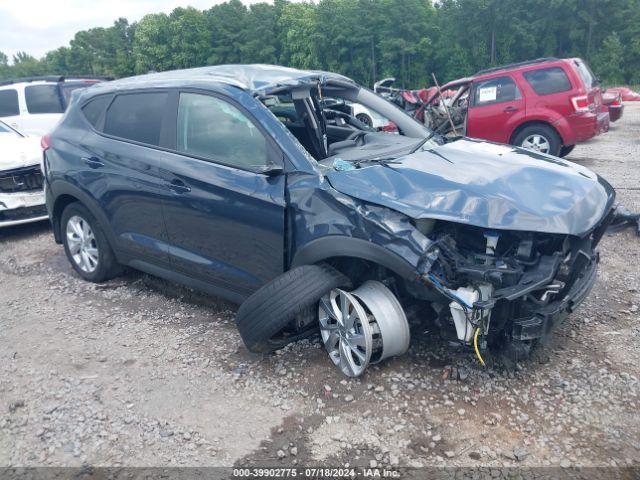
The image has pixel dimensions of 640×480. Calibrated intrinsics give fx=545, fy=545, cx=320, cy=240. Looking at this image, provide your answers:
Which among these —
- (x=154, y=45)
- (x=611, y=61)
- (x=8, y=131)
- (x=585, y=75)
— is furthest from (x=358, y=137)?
(x=154, y=45)

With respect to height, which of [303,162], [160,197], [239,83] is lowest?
[160,197]

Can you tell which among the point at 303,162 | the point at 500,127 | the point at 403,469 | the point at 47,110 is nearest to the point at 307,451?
the point at 403,469

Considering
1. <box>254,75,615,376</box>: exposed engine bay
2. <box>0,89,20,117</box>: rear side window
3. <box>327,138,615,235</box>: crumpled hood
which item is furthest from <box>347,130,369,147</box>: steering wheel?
<box>0,89,20,117</box>: rear side window

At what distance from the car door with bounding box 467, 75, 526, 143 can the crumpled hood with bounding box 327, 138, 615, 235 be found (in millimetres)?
5771

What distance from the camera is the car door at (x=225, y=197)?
3.59 m

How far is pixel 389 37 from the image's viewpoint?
45250 millimetres

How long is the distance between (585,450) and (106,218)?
391cm

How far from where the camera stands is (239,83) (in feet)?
12.6

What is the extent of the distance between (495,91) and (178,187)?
23.6 feet

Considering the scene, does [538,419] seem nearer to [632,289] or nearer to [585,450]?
[585,450]

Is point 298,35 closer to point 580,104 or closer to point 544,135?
point 544,135

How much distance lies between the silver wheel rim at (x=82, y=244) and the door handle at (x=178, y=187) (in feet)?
4.54

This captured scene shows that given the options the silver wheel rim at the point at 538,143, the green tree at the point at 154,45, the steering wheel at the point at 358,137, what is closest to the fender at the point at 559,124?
the silver wheel rim at the point at 538,143

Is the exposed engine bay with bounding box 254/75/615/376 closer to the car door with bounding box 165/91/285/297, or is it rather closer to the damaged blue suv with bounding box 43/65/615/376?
the damaged blue suv with bounding box 43/65/615/376
